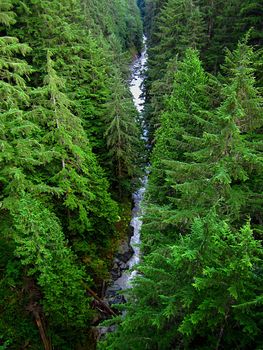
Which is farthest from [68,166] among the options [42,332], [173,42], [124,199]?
[173,42]

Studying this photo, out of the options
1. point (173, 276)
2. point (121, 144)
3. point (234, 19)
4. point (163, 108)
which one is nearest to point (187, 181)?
point (173, 276)

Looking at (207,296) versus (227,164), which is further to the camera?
(227,164)

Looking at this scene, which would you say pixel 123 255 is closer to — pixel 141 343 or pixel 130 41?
pixel 141 343

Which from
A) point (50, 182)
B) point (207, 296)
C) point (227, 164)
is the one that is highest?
point (227, 164)

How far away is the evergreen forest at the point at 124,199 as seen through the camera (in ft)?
24.2

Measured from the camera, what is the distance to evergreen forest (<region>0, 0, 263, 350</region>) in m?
7.38

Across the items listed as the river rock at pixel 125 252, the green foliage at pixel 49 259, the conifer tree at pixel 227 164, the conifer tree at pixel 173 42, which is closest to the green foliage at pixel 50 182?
the green foliage at pixel 49 259

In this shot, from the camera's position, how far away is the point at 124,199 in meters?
26.6

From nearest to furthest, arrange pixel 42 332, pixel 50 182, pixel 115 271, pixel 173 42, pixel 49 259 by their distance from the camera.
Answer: pixel 49 259
pixel 42 332
pixel 50 182
pixel 115 271
pixel 173 42

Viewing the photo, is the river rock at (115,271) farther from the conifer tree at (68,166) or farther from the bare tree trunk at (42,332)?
the bare tree trunk at (42,332)

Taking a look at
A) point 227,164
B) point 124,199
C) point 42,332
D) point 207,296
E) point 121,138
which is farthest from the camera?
point 124,199

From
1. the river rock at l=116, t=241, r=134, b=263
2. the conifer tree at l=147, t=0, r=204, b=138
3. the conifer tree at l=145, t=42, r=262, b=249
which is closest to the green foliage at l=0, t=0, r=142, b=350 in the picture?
the river rock at l=116, t=241, r=134, b=263

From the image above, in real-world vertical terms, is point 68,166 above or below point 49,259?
above

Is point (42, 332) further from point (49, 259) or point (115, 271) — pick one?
point (115, 271)
